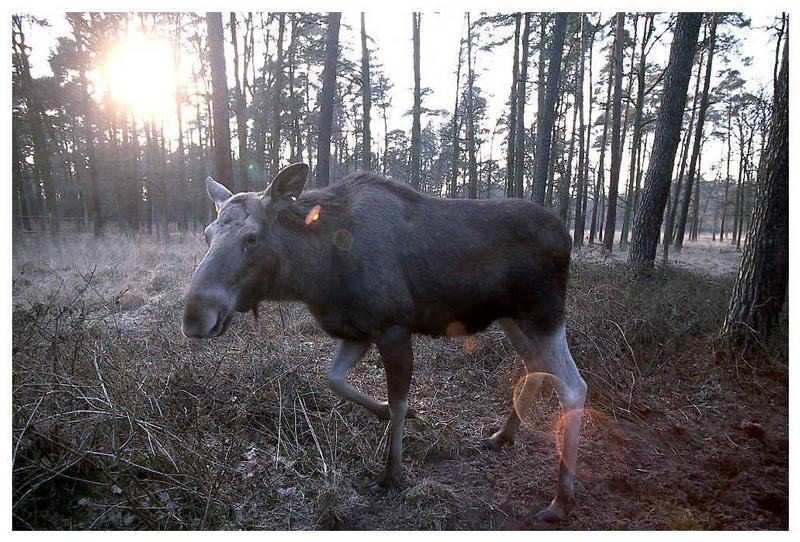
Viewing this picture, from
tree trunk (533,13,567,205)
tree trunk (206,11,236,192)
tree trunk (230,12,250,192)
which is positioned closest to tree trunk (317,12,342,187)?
tree trunk (206,11,236,192)

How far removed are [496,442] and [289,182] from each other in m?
2.65

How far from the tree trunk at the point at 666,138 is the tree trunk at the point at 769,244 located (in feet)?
12.7

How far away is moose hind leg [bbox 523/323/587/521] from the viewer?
2551 millimetres

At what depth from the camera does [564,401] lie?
106 inches

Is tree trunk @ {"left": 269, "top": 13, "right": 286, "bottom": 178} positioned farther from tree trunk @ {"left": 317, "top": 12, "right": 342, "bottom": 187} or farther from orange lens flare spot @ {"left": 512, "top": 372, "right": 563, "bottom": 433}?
orange lens flare spot @ {"left": 512, "top": 372, "right": 563, "bottom": 433}

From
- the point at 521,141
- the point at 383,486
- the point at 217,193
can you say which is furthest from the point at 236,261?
the point at 521,141

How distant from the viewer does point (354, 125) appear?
27391 mm

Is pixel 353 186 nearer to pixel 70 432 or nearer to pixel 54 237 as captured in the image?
→ pixel 70 432

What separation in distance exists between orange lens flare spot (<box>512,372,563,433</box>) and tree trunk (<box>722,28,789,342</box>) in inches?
75.8

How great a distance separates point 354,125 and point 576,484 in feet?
90.8

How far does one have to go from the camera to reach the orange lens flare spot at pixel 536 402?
3.23m

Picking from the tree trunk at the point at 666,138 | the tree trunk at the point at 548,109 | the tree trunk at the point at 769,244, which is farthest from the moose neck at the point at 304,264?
the tree trunk at the point at 548,109

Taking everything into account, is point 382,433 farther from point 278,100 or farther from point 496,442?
point 278,100
